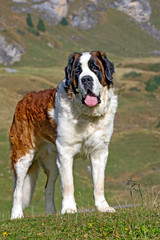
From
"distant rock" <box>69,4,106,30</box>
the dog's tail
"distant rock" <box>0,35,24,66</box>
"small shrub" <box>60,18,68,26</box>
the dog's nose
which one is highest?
"distant rock" <box>69,4,106,30</box>

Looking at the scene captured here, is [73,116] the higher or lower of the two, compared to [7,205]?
lower

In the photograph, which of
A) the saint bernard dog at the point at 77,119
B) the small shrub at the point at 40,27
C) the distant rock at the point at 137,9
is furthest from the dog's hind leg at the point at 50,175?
the distant rock at the point at 137,9

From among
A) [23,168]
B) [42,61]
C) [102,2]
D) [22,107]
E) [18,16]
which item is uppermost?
[102,2]

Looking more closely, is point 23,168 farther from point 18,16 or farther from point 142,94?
point 18,16

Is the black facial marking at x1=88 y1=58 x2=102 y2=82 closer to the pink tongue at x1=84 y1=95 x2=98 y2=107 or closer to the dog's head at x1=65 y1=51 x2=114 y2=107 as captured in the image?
the dog's head at x1=65 y1=51 x2=114 y2=107

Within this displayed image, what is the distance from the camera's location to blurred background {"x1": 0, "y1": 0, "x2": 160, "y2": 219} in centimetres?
1800

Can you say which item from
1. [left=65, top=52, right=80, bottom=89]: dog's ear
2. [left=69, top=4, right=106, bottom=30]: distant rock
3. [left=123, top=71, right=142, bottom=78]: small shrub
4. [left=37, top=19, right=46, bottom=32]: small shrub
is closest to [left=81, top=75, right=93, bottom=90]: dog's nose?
[left=65, top=52, right=80, bottom=89]: dog's ear

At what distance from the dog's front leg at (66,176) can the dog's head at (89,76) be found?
824 mm

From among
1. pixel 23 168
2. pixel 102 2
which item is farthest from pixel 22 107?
pixel 102 2

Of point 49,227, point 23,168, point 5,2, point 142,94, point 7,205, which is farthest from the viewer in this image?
point 5,2

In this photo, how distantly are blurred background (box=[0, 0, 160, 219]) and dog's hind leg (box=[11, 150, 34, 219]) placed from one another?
48 centimetres

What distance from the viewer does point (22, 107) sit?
8.30 metres

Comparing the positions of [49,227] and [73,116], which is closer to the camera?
[49,227]

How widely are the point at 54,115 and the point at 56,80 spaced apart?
46.6 m
